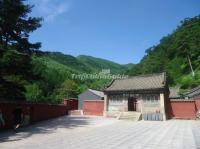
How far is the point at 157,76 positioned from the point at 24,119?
59.6ft

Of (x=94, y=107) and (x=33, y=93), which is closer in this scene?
(x=94, y=107)

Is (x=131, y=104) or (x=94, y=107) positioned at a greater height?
(x=131, y=104)

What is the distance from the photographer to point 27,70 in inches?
808

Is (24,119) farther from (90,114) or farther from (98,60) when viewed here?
(98,60)

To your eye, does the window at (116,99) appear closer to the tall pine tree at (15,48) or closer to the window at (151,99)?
the window at (151,99)

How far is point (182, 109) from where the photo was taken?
1135 inches

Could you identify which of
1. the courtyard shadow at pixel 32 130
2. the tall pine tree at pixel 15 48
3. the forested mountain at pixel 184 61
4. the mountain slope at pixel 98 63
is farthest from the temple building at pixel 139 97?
the mountain slope at pixel 98 63

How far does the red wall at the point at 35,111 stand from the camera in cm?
1843

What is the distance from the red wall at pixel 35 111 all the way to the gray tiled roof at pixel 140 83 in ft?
24.7

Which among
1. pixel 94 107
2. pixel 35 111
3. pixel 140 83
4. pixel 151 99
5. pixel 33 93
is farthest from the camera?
pixel 33 93

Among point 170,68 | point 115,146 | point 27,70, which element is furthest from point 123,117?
point 170,68

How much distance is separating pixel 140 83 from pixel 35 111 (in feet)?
47.0

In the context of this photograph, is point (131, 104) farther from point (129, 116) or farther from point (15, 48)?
point (15, 48)

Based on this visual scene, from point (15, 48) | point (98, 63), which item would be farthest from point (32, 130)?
point (98, 63)
